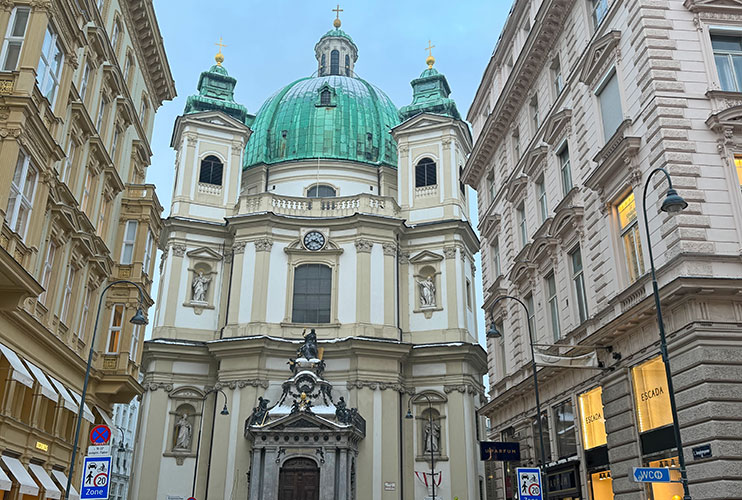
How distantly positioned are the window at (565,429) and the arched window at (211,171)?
1236 inches

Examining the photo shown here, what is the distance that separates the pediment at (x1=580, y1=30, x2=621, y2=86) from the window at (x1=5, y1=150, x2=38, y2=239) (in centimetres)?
1543

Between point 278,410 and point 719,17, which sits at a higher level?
point 719,17

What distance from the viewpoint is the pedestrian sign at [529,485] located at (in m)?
17.5

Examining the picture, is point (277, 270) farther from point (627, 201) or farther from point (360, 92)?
point (627, 201)

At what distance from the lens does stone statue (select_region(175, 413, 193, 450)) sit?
131 feet

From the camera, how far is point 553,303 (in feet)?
77.2

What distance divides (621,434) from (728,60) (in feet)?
31.3

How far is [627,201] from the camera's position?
18.3 m

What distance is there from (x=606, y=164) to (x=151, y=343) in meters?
30.1

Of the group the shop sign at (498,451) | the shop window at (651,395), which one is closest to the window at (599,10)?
the shop window at (651,395)

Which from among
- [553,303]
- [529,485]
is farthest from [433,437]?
[529,485]

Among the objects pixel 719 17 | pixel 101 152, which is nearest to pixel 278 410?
pixel 101 152

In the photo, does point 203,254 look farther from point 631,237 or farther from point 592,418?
point 631,237

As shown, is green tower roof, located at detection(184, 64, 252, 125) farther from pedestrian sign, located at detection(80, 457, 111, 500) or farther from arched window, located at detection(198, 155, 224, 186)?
pedestrian sign, located at detection(80, 457, 111, 500)
